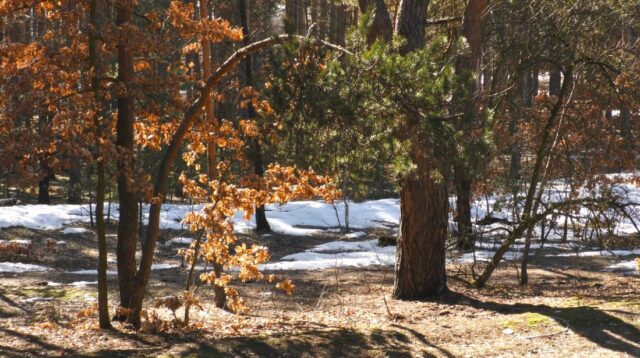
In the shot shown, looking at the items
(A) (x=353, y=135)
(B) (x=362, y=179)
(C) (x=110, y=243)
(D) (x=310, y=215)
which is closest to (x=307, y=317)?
(B) (x=362, y=179)

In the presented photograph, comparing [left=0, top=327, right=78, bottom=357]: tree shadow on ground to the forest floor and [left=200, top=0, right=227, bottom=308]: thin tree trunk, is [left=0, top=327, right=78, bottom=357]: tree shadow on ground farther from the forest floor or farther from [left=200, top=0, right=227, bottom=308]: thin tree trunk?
[left=200, top=0, right=227, bottom=308]: thin tree trunk

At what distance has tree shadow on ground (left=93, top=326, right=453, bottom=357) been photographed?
6348 millimetres

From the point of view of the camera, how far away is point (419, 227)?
885 centimetres

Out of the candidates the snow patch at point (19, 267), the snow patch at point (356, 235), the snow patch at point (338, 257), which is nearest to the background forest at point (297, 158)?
the snow patch at point (19, 267)

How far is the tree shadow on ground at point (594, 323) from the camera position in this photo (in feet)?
21.5

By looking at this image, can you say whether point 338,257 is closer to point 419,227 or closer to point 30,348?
point 419,227

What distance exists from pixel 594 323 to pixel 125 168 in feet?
16.0

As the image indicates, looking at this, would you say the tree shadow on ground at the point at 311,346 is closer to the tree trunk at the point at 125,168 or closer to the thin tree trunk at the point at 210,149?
the tree trunk at the point at 125,168

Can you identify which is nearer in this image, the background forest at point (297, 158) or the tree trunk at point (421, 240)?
the background forest at point (297, 158)

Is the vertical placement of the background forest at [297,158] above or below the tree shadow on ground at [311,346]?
above

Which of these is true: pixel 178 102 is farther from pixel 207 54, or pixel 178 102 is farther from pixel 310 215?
pixel 310 215

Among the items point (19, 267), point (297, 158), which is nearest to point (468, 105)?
point (297, 158)

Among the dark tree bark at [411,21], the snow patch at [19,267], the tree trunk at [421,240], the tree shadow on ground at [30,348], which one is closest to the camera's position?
the tree shadow on ground at [30,348]

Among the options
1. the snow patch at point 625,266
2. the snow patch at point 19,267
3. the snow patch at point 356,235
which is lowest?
the snow patch at point 19,267
